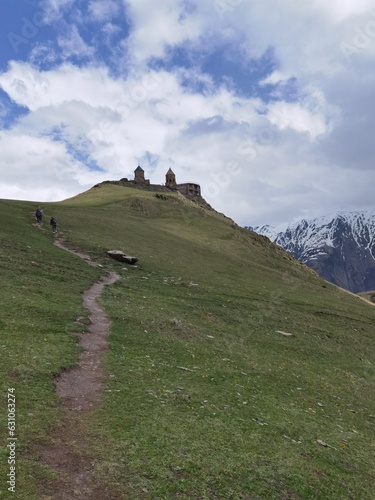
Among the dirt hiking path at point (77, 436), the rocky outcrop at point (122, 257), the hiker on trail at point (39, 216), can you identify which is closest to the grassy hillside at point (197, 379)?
the dirt hiking path at point (77, 436)

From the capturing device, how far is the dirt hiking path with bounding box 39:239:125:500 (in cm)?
1018

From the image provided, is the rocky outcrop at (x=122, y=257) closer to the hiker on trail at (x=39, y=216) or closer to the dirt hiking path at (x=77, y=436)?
the hiker on trail at (x=39, y=216)

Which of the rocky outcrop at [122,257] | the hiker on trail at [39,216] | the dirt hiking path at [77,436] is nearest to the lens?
the dirt hiking path at [77,436]

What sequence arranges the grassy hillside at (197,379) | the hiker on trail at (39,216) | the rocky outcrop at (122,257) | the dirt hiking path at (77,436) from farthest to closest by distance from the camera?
the hiker on trail at (39,216) < the rocky outcrop at (122,257) < the grassy hillside at (197,379) < the dirt hiking path at (77,436)

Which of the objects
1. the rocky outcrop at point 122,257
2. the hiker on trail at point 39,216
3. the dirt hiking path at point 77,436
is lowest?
the dirt hiking path at point 77,436

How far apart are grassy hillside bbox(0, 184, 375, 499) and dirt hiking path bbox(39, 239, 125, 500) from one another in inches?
14.4

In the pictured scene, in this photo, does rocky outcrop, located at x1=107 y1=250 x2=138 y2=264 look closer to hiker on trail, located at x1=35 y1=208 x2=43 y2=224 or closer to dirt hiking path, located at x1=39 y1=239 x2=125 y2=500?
hiker on trail, located at x1=35 y1=208 x2=43 y2=224

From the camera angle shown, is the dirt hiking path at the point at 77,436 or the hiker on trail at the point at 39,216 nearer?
the dirt hiking path at the point at 77,436

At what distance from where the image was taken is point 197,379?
2039 cm

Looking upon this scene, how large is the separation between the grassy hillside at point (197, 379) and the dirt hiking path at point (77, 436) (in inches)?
14.4

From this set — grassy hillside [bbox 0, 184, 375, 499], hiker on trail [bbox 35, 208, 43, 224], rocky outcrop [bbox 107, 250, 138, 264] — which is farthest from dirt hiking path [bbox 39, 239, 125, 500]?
hiker on trail [bbox 35, 208, 43, 224]

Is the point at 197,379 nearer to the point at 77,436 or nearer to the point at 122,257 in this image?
the point at 77,436

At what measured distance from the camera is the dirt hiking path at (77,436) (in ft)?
33.4

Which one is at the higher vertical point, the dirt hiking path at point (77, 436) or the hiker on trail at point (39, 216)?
the hiker on trail at point (39, 216)
